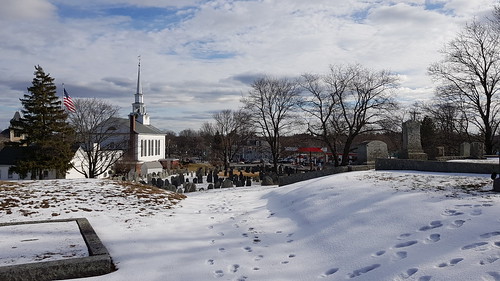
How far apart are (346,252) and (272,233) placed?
2130 mm

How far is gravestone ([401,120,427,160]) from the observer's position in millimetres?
15086

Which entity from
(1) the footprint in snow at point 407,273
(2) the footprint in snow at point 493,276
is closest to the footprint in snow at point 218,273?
(1) the footprint in snow at point 407,273

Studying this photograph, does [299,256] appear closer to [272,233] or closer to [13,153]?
[272,233]

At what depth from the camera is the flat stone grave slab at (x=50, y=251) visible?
4.86 metres

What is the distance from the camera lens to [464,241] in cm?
473

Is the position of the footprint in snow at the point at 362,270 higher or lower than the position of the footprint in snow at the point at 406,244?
lower

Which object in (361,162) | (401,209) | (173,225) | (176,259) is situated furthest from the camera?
(361,162)

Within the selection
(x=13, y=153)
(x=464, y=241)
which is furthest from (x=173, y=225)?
(x=13, y=153)

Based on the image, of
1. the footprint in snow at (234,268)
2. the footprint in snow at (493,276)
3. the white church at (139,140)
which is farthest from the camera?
the white church at (139,140)

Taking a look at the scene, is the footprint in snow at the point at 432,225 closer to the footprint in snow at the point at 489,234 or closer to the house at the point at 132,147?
the footprint in snow at the point at 489,234

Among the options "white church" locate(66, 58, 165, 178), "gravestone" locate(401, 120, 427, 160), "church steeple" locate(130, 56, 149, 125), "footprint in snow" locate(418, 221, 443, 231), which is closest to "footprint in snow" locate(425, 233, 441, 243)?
"footprint in snow" locate(418, 221, 443, 231)

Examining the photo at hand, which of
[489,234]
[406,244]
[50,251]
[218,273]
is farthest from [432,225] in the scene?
[50,251]

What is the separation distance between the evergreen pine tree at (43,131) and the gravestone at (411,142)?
966 inches

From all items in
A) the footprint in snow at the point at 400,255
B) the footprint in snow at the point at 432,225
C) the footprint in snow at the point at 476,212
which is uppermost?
the footprint in snow at the point at 476,212
